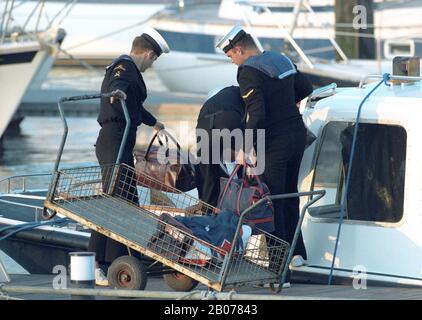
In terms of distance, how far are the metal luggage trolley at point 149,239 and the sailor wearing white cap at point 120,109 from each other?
0.22 meters

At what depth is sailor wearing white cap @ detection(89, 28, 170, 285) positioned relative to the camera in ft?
24.9

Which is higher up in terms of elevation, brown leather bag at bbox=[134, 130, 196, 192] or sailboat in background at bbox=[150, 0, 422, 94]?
sailboat in background at bbox=[150, 0, 422, 94]

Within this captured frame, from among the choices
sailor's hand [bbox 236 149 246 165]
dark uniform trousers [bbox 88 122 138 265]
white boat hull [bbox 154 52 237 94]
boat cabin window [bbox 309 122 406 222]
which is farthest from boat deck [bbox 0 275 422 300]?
white boat hull [bbox 154 52 237 94]

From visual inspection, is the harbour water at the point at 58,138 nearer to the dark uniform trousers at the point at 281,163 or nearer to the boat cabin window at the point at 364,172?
the boat cabin window at the point at 364,172

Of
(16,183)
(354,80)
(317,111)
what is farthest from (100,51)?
(317,111)

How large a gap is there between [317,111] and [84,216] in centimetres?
181

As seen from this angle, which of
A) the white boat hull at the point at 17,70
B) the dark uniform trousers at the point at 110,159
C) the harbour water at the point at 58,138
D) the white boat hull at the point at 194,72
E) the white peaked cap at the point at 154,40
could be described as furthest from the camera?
the white boat hull at the point at 194,72

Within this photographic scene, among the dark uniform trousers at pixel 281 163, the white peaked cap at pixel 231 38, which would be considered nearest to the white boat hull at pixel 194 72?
the white peaked cap at pixel 231 38

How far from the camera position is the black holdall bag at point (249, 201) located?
23.1 feet

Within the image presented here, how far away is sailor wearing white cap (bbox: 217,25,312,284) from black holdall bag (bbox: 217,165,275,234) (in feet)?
0.47

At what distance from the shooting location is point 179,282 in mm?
7191

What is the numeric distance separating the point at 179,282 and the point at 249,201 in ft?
2.25

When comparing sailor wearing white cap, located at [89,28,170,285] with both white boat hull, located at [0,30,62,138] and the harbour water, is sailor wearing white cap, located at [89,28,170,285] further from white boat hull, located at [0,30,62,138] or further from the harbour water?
white boat hull, located at [0,30,62,138]
